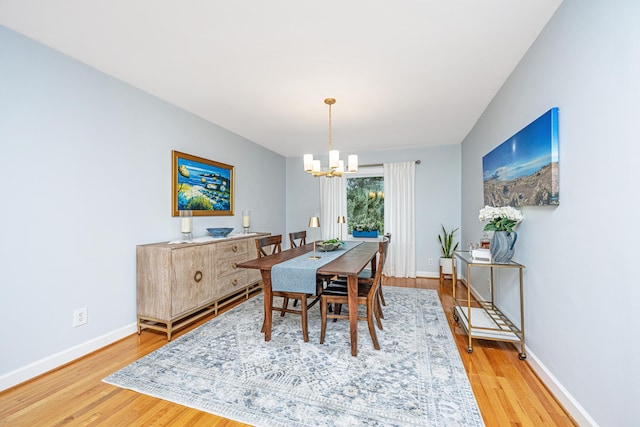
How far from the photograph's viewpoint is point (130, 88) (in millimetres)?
2539

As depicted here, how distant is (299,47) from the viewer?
6.43 ft

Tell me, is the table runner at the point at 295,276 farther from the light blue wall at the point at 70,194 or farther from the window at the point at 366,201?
the window at the point at 366,201

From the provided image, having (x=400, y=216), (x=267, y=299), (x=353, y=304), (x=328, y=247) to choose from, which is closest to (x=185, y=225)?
(x=267, y=299)

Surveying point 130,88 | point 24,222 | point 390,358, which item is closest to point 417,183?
point 390,358

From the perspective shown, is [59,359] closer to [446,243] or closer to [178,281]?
[178,281]

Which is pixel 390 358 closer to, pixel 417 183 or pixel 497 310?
pixel 497 310

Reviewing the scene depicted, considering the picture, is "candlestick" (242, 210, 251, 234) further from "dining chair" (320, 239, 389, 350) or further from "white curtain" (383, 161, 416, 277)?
"white curtain" (383, 161, 416, 277)

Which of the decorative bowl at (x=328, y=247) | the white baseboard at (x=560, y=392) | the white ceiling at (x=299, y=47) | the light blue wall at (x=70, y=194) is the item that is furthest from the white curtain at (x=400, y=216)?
the light blue wall at (x=70, y=194)

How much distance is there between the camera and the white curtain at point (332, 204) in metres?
5.17

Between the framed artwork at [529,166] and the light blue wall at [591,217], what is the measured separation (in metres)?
0.05

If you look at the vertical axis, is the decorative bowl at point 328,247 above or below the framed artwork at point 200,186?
below

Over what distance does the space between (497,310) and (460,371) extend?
1014 mm

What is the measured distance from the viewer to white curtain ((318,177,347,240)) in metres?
5.17

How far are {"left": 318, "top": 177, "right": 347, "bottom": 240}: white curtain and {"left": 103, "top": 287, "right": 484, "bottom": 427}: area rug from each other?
2.66m
